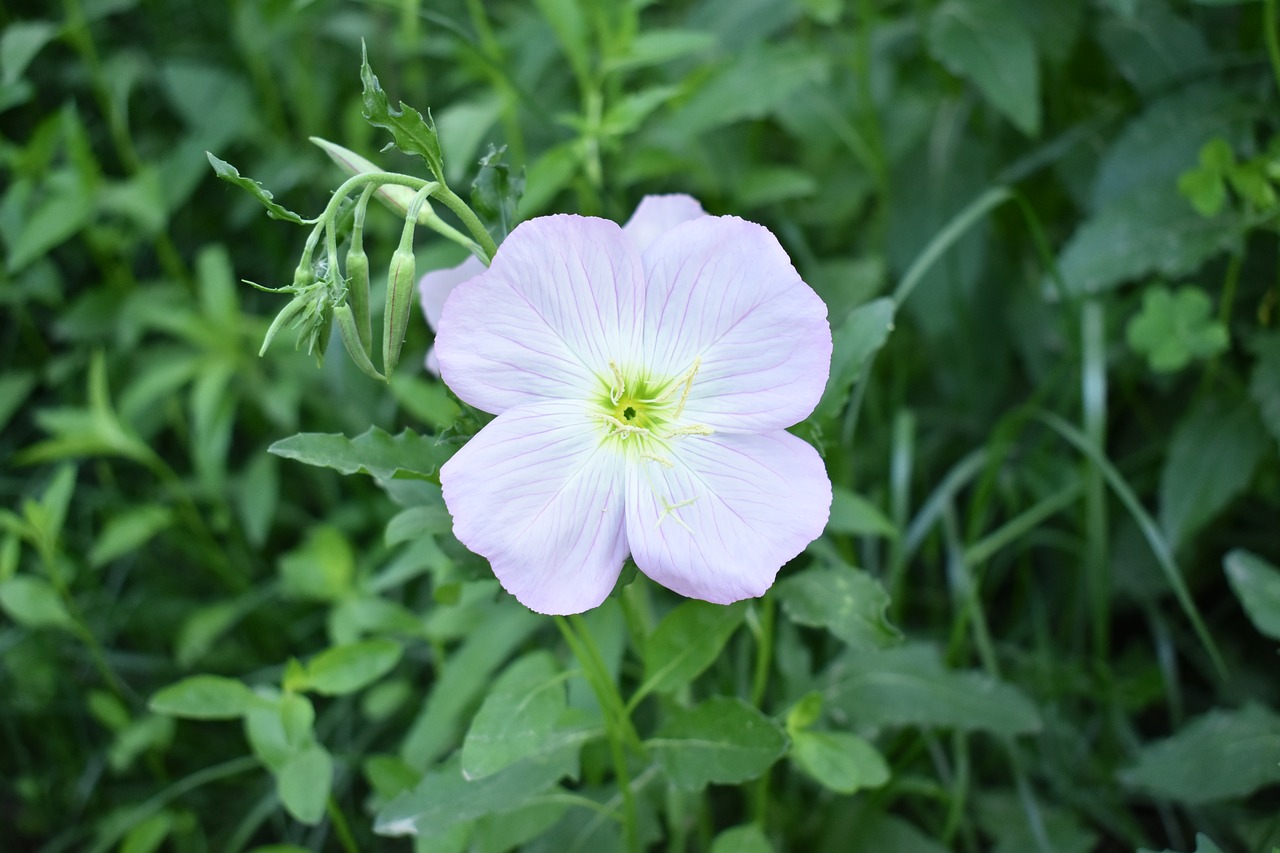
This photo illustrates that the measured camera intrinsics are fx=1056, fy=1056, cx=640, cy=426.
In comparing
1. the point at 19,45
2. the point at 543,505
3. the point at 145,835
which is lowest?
the point at 145,835

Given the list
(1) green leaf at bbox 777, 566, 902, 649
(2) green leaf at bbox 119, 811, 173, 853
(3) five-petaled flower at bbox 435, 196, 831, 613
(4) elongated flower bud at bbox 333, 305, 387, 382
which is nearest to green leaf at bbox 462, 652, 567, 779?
(3) five-petaled flower at bbox 435, 196, 831, 613

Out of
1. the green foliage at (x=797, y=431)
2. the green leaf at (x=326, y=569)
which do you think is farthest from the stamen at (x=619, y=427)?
the green leaf at (x=326, y=569)

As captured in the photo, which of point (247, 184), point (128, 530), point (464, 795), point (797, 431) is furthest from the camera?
point (128, 530)

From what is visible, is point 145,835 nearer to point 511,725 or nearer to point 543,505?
point 511,725

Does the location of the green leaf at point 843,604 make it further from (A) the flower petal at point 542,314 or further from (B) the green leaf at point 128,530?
(B) the green leaf at point 128,530

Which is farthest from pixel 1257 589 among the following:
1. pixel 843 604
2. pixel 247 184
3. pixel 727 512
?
pixel 247 184

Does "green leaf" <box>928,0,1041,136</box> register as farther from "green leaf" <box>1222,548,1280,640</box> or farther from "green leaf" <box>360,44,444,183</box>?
"green leaf" <box>360,44,444,183</box>
